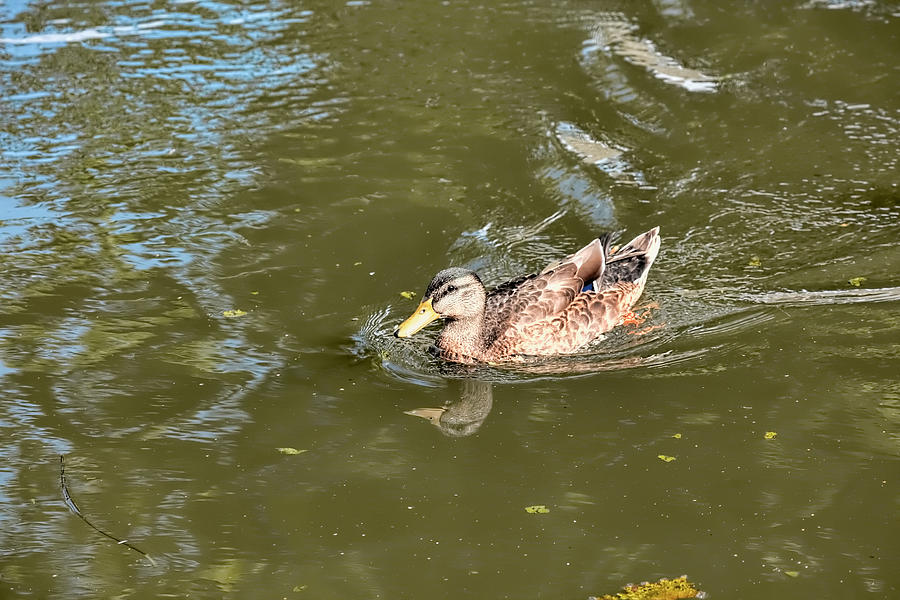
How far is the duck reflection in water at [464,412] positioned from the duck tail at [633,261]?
158 cm

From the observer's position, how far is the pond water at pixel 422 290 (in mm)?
5918

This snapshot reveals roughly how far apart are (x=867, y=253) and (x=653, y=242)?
1699 mm

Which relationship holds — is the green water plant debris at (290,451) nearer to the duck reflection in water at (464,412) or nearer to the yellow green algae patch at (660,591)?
the duck reflection in water at (464,412)

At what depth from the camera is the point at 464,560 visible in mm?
5777

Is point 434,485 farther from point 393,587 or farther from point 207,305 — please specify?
point 207,305

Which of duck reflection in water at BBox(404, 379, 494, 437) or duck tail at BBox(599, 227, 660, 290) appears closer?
duck reflection in water at BBox(404, 379, 494, 437)

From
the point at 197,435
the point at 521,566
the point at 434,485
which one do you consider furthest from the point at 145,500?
the point at 521,566

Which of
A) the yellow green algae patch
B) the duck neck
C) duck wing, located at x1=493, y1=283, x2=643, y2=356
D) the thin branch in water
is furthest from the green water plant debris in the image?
the yellow green algae patch

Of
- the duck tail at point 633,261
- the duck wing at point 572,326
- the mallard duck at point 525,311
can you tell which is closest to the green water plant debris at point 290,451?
the mallard duck at point 525,311

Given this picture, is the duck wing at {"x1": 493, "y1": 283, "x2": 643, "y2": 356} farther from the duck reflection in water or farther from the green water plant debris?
the green water plant debris

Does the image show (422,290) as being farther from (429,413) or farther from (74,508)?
(74,508)

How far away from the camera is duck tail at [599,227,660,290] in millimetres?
8766

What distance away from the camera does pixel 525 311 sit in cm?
828

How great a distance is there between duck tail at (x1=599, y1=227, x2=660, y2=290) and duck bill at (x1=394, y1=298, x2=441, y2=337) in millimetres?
1433
